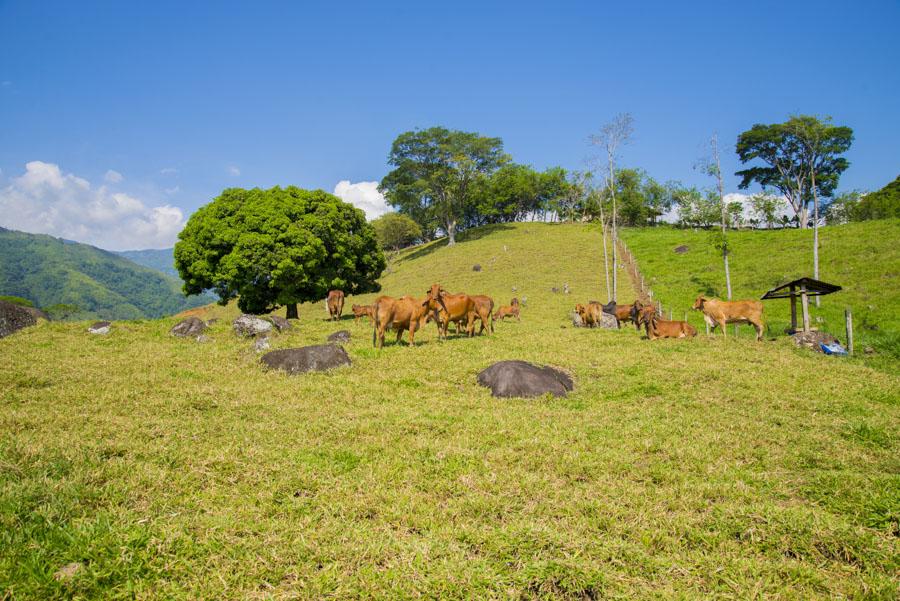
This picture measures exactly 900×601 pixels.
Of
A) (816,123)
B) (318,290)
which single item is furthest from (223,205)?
(816,123)

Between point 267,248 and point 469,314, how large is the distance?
13.4m

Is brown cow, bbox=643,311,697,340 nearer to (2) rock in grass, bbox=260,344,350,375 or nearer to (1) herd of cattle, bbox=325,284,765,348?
(1) herd of cattle, bbox=325,284,765,348

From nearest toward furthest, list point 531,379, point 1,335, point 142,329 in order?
point 531,379 → point 1,335 → point 142,329

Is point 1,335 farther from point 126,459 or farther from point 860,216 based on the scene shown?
point 860,216

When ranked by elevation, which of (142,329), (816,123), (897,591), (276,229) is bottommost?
(897,591)

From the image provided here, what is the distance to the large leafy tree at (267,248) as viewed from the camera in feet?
81.7

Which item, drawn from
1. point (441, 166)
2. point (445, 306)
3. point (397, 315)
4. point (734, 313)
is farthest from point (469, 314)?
point (441, 166)

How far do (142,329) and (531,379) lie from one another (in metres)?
15.3

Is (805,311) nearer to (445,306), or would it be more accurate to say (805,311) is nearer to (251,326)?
(445,306)

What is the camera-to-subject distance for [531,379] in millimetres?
10133

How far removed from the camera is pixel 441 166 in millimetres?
65500

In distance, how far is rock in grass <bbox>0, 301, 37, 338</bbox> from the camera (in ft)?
51.6

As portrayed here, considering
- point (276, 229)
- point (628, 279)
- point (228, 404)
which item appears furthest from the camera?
point (628, 279)

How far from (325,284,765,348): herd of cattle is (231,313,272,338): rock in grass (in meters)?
3.93
